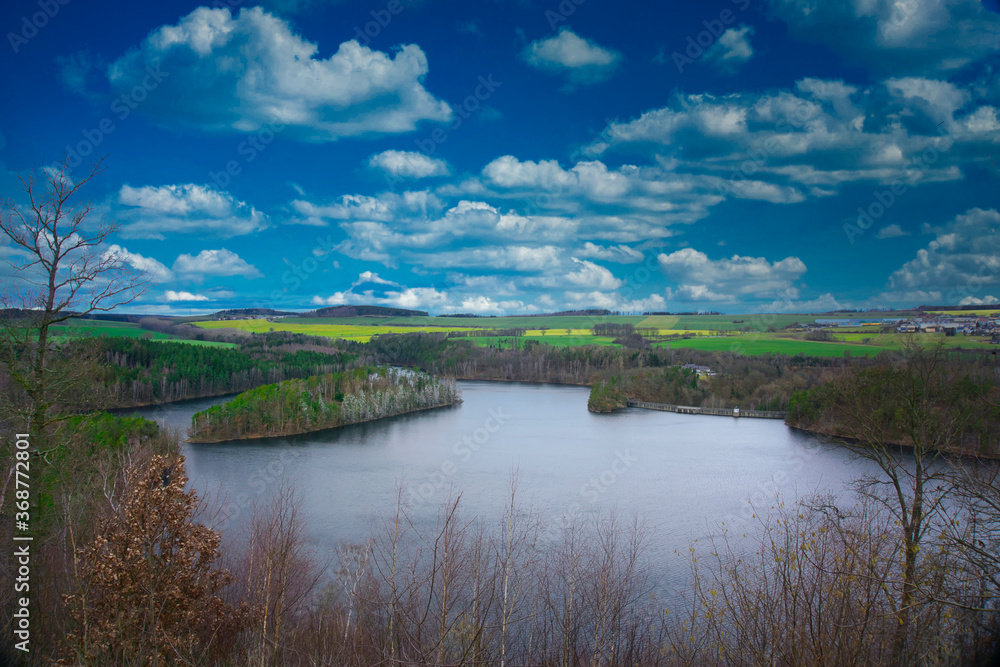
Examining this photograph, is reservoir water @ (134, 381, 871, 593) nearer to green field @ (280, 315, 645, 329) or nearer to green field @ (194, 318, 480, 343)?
green field @ (194, 318, 480, 343)

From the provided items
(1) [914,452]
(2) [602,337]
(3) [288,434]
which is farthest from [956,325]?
(2) [602,337]

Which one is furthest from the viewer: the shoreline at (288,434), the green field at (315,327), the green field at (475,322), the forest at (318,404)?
the green field at (475,322)

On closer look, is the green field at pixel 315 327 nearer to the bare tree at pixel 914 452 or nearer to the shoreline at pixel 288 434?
the shoreline at pixel 288 434

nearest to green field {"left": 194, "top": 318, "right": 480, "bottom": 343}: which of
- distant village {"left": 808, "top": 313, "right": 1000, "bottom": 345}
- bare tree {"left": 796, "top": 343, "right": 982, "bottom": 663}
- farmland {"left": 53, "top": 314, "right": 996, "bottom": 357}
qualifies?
farmland {"left": 53, "top": 314, "right": 996, "bottom": 357}

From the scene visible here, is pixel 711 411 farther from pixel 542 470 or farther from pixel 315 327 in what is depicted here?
pixel 315 327

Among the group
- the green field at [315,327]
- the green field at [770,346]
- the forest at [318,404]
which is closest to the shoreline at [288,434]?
the forest at [318,404]

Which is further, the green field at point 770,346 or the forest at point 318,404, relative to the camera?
the green field at point 770,346
